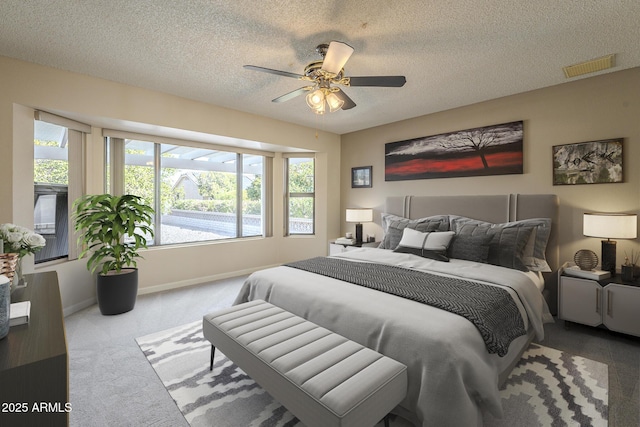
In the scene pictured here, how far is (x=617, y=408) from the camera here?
1801 mm

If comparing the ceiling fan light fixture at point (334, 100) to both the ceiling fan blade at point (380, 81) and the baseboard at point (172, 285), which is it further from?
the baseboard at point (172, 285)

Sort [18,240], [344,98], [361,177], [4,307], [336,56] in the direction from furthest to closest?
1. [361,177]
2. [344,98]
3. [336,56]
4. [18,240]
5. [4,307]

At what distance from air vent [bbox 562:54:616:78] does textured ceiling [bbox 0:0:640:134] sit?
58 millimetres

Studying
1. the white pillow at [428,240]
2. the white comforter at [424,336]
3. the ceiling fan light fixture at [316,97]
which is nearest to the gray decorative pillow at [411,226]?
the white pillow at [428,240]

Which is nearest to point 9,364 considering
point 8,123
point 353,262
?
point 353,262

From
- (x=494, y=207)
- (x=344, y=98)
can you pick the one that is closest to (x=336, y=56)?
(x=344, y=98)

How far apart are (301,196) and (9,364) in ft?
15.5

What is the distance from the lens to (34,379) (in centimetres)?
90

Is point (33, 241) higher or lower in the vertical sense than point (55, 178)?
lower

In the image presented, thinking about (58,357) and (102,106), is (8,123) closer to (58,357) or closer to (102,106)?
(102,106)

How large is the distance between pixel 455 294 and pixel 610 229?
6.01 ft

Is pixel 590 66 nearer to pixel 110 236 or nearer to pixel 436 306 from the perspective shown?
pixel 436 306

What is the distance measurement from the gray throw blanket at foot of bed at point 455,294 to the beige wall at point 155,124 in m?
2.35

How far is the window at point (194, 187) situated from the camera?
4086mm
